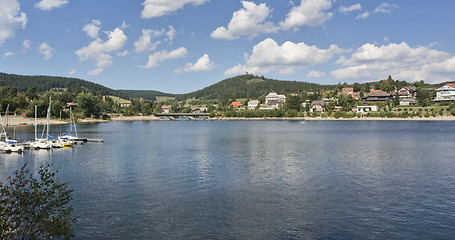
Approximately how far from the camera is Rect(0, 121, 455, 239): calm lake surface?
2354 centimetres

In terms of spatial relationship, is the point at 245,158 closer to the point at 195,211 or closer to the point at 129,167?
the point at 129,167

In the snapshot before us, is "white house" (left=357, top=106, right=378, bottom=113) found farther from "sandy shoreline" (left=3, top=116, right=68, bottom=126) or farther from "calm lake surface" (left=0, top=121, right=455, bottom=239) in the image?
"sandy shoreline" (left=3, top=116, right=68, bottom=126)

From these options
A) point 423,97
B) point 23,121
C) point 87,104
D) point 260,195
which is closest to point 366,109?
point 423,97

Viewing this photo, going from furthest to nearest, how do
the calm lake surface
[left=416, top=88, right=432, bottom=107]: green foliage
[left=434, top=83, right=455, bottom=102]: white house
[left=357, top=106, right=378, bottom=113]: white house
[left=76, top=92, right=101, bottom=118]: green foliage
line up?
[left=434, top=83, right=455, bottom=102]: white house < [left=357, top=106, right=378, bottom=113]: white house < [left=416, top=88, right=432, bottom=107]: green foliage < [left=76, top=92, right=101, bottom=118]: green foliage < the calm lake surface

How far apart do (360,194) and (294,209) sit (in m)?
7.71

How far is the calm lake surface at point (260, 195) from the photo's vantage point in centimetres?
2354

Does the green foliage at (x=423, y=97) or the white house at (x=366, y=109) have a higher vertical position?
the green foliage at (x=423, y=97)

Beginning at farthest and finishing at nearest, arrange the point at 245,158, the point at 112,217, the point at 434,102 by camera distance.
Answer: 1. the point at 434,102
2. the point at 245,158
3. the point at 112,217

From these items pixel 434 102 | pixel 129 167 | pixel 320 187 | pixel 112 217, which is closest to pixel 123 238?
pixel 112 217

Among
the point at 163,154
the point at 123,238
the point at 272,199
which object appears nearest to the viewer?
the point at 123,238

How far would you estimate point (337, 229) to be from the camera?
76.9 ft

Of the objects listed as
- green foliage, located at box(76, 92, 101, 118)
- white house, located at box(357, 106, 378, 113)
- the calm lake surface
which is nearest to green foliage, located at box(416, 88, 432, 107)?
white house, located at box(357, 106, 378, 113)

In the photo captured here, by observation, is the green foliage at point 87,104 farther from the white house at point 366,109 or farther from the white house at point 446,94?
the white house at point 446,94

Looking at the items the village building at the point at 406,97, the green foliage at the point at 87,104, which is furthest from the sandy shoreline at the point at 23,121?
the village building at the point at 406,97
